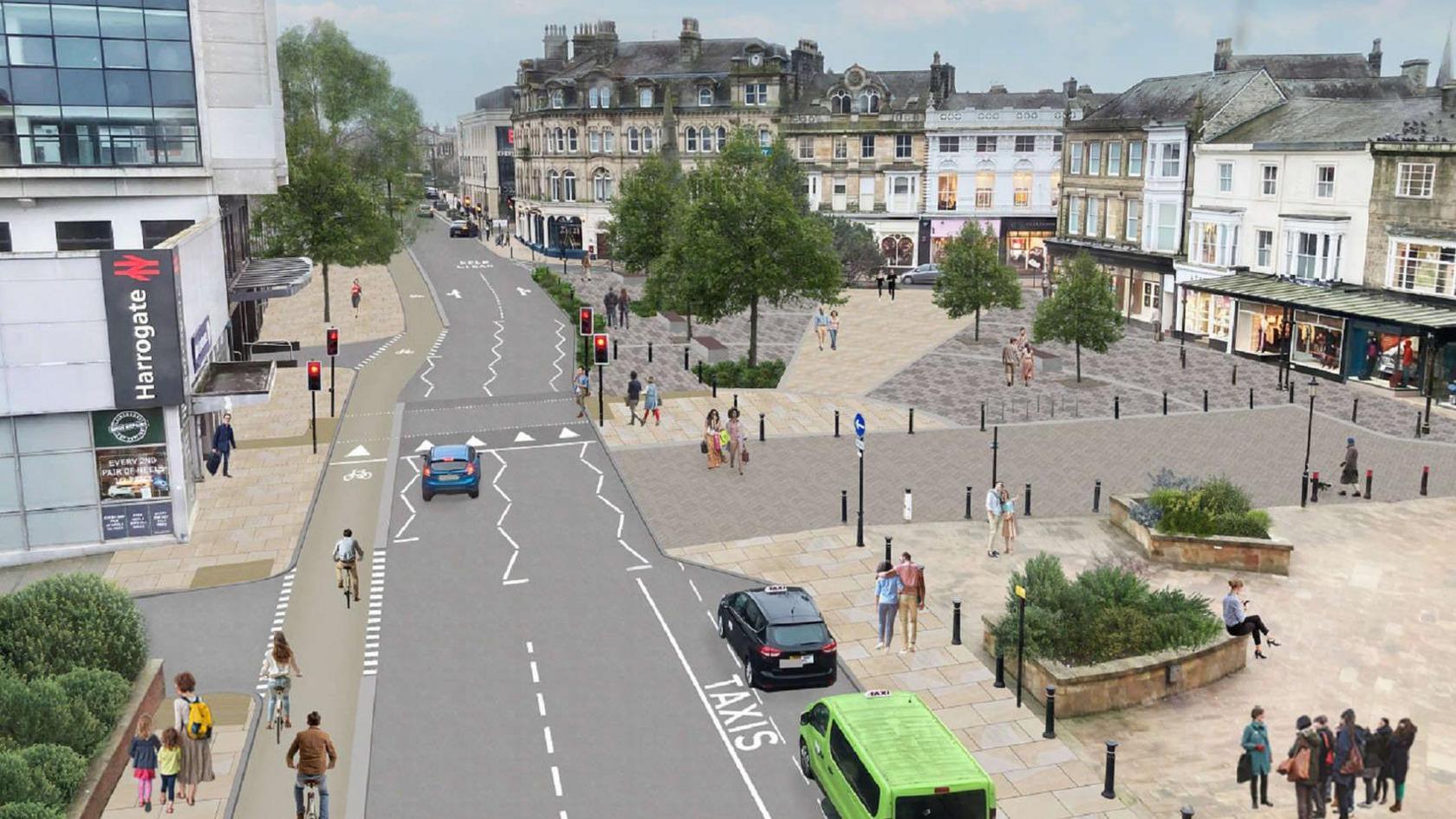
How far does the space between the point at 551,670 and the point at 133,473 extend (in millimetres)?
12717

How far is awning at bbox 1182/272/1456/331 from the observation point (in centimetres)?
4122

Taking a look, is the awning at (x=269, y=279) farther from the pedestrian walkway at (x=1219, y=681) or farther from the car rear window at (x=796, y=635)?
the car rear window at (x=796, y=635)

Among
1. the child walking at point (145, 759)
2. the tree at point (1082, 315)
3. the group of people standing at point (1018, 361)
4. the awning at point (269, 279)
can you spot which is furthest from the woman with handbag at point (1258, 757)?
the awning at point (269, 279)

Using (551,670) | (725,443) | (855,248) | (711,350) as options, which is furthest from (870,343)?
(551,670)

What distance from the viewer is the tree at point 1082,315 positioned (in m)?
44.1

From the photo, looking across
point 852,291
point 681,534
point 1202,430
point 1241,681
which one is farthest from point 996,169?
point 1241,681

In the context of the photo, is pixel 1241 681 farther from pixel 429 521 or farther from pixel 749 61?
pixel 749 61

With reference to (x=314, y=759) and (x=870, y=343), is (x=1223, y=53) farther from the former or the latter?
(x=314, y=759)

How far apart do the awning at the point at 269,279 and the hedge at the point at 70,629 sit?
22.3m

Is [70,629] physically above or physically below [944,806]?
above

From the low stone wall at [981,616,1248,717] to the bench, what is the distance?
28.3m

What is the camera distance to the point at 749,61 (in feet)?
274

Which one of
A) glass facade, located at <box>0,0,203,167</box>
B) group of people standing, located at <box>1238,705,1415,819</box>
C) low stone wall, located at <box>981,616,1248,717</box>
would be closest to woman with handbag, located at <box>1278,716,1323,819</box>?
group of people standing, located at <box>1238,705,1415,819</box>

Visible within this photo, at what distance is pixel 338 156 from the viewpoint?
65875mm
